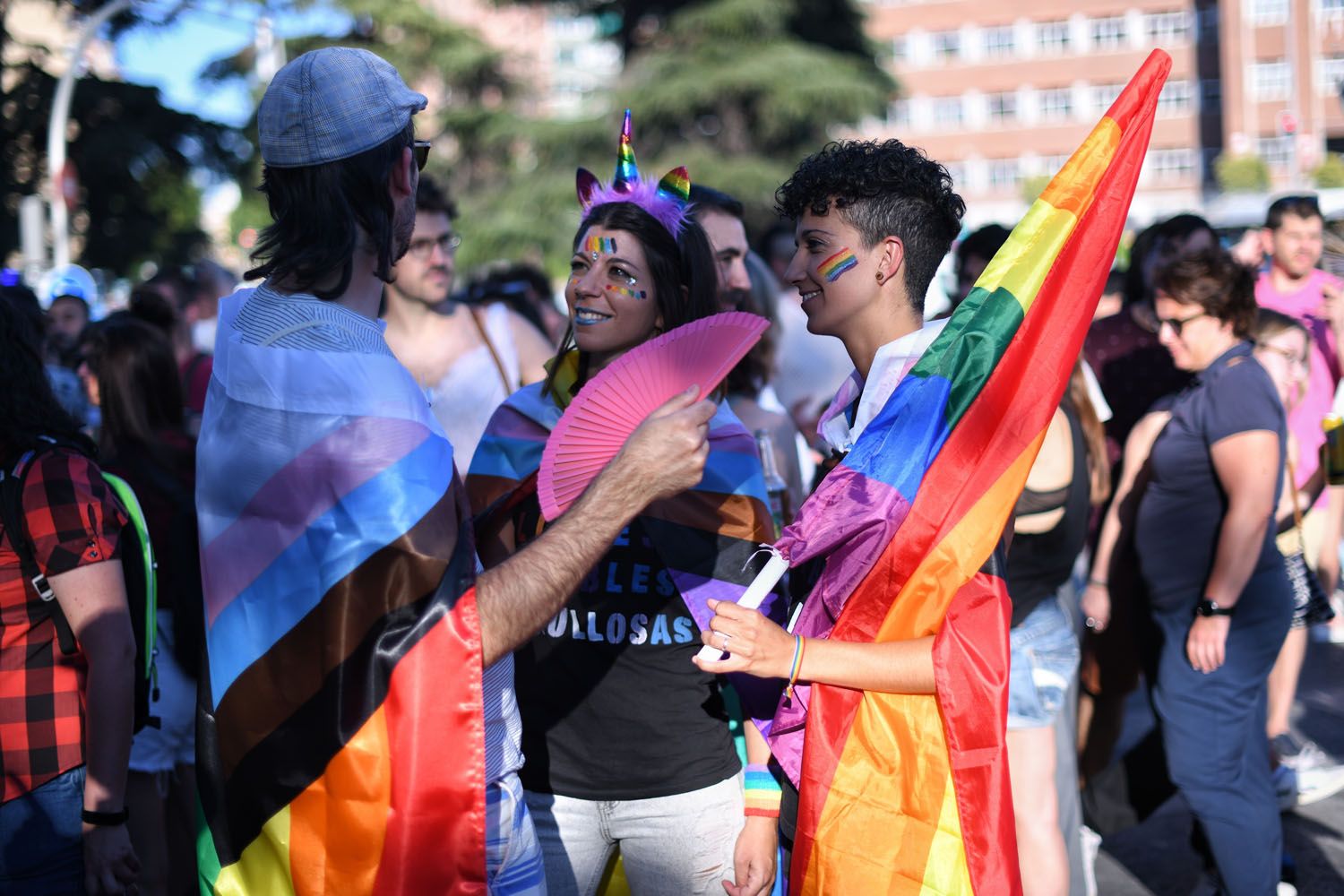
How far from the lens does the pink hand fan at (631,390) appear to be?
2.34m

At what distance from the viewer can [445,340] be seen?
4.80 meters

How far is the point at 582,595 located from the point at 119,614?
956 millimetres

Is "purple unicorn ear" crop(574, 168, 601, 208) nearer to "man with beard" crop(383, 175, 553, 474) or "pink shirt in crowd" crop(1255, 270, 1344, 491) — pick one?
"man with beard" crop(383, 175, 553, 474)

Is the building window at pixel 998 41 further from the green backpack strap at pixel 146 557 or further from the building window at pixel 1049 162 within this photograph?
the green backpack strap at pixel 146 557

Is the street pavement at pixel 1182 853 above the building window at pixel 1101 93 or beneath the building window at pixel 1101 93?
beneath

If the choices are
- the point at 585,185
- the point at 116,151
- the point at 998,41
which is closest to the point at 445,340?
the point at 585,185

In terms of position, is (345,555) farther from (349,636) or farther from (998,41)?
(998,41)

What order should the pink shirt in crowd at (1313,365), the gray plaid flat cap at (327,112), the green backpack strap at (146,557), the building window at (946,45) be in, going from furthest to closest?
1. the building window at (946,45)
2. the pink shirt in crowd at (1313,365)
3. the green backpack strap at (146,557)
4. the gray plaid flat cap at (327,112)

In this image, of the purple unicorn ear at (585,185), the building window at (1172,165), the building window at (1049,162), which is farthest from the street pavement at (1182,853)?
the building window at (1049,162)

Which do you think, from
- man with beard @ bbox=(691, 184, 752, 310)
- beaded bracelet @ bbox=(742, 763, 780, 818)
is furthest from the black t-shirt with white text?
man with beard @ bbox=(691, 184, 752, 310)

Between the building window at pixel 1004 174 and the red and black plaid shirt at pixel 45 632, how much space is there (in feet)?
191

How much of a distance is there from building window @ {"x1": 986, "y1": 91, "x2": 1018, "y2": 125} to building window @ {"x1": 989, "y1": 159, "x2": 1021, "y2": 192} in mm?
1733

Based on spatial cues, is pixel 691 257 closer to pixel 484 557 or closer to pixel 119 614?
pixel 484 557

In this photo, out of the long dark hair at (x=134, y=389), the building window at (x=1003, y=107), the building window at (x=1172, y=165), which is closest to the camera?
the long dark hair at (x=134, y=389)
